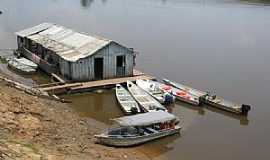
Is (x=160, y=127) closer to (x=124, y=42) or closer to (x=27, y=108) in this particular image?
(x=27, y=108)

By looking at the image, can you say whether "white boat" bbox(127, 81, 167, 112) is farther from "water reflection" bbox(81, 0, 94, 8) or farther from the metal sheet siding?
"water reflection" bbox(81, 0, 94, 8)

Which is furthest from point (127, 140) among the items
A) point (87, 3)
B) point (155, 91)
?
point (87, 3)

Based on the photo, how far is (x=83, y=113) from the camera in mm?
24828

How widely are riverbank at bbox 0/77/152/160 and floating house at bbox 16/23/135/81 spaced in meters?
5.76

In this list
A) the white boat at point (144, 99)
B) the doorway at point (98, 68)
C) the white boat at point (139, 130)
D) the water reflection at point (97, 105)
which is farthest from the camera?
the doorway at point (98, 68)

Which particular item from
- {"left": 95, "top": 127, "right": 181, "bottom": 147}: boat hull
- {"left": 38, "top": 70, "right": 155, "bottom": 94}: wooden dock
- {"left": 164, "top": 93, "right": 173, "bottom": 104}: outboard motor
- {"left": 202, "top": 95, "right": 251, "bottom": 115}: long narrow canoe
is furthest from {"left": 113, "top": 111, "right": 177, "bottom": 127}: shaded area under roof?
{"left": 38, "top": 70, "right": 155, "bottom": 94}: wooden dock

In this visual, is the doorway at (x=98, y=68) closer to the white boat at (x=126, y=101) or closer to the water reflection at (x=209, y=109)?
the white boat at (x=126, y=101)

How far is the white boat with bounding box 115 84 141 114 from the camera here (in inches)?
956

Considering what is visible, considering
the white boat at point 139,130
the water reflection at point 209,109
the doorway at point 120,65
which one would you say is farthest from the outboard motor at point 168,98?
the doorway at point 120,65

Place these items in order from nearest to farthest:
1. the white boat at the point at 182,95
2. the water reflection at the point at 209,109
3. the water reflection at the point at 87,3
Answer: the water reflection at the point at 209,109 → the white boat at the point at 182,95 → the water reflection at the point at 87,3

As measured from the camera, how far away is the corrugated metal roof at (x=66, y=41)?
94.9 ft

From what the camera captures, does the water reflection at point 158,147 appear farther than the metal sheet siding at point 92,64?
No

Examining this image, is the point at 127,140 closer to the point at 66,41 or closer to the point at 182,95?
the point at 182,95

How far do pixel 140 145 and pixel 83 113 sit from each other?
5715 millimetres
